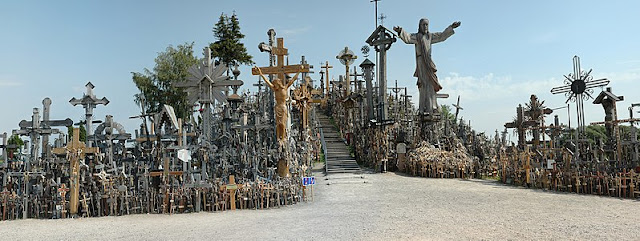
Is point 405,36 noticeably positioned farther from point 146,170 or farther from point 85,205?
point 85,205

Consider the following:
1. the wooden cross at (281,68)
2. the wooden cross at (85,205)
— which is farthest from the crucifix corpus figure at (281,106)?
the wooden cross at (85,205)

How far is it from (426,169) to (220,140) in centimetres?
1021

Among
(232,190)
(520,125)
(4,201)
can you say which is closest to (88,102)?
(4,201)

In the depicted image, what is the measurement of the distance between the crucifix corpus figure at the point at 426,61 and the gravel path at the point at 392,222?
1060 centimetres

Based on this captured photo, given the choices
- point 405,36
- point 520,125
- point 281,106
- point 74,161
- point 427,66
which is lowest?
point 74,161

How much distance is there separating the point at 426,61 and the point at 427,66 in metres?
0.30

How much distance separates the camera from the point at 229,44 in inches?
1261

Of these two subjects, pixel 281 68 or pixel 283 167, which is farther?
pixel 281 68

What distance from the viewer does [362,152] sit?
25.2m

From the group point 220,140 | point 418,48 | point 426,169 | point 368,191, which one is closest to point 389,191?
point 368,191

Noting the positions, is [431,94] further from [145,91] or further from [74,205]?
[145,91]

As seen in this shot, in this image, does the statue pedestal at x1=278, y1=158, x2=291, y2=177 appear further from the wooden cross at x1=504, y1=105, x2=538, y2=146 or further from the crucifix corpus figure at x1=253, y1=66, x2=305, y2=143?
the wooden cross at x1=504, y1=105, x2=538, y2=146

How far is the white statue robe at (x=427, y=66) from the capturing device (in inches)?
953

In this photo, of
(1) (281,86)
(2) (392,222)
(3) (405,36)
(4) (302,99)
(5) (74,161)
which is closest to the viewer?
(2) (392,222)
